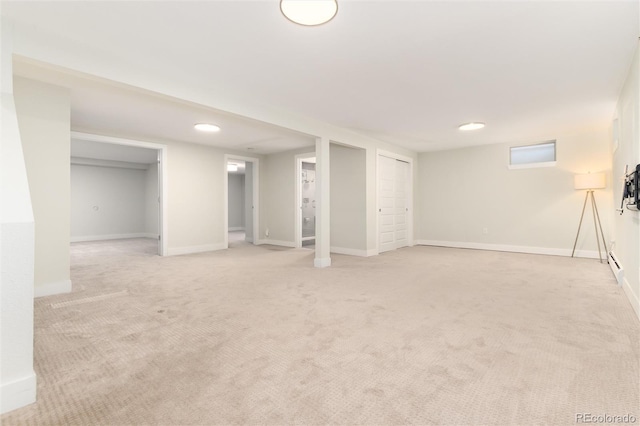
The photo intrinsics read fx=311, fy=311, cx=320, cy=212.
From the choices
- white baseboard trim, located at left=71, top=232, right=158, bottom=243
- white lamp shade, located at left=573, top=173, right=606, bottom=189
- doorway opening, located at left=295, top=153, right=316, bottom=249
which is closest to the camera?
white lamp shade, located at left=573, top=173, right=606, bottom=189

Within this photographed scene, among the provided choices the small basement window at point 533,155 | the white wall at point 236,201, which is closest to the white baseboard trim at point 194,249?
the white wall at point 236,201

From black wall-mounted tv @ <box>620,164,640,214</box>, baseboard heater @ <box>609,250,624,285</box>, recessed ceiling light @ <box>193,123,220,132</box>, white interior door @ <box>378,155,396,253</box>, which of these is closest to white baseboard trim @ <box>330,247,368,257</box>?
white interior door @ <box>378,155,396,253</box>

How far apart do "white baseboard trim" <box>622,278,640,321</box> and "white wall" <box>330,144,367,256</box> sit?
3512 mm

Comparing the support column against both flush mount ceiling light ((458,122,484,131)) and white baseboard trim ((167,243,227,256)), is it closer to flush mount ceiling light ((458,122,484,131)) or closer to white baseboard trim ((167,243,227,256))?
flush mount ceiling light ((458,122,484,131))

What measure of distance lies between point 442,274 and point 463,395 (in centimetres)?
292

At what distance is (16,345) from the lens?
149cm

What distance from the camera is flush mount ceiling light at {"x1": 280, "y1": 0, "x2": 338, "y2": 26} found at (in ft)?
6.48

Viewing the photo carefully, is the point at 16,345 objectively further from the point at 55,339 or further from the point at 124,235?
the point at 124,235

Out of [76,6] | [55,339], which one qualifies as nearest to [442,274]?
[55,339]

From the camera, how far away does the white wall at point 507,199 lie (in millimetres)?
5570

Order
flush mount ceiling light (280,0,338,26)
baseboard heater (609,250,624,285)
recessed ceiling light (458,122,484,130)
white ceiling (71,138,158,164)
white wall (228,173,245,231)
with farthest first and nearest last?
white wall (228,173,245,231) < white ceiling (71,138,158,164) < recessed ceiling light (458,122,484,130) < baseboard heater (609,250,624,285) < flush mount ceiling light (280,0,338,26)

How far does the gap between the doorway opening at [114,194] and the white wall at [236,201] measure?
116 inches

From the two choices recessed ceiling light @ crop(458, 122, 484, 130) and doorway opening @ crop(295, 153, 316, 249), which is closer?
recessed ceiling light @ crop(458, 122, 484, 130)

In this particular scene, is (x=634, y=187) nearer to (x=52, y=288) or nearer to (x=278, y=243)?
(x=52, y=288)
